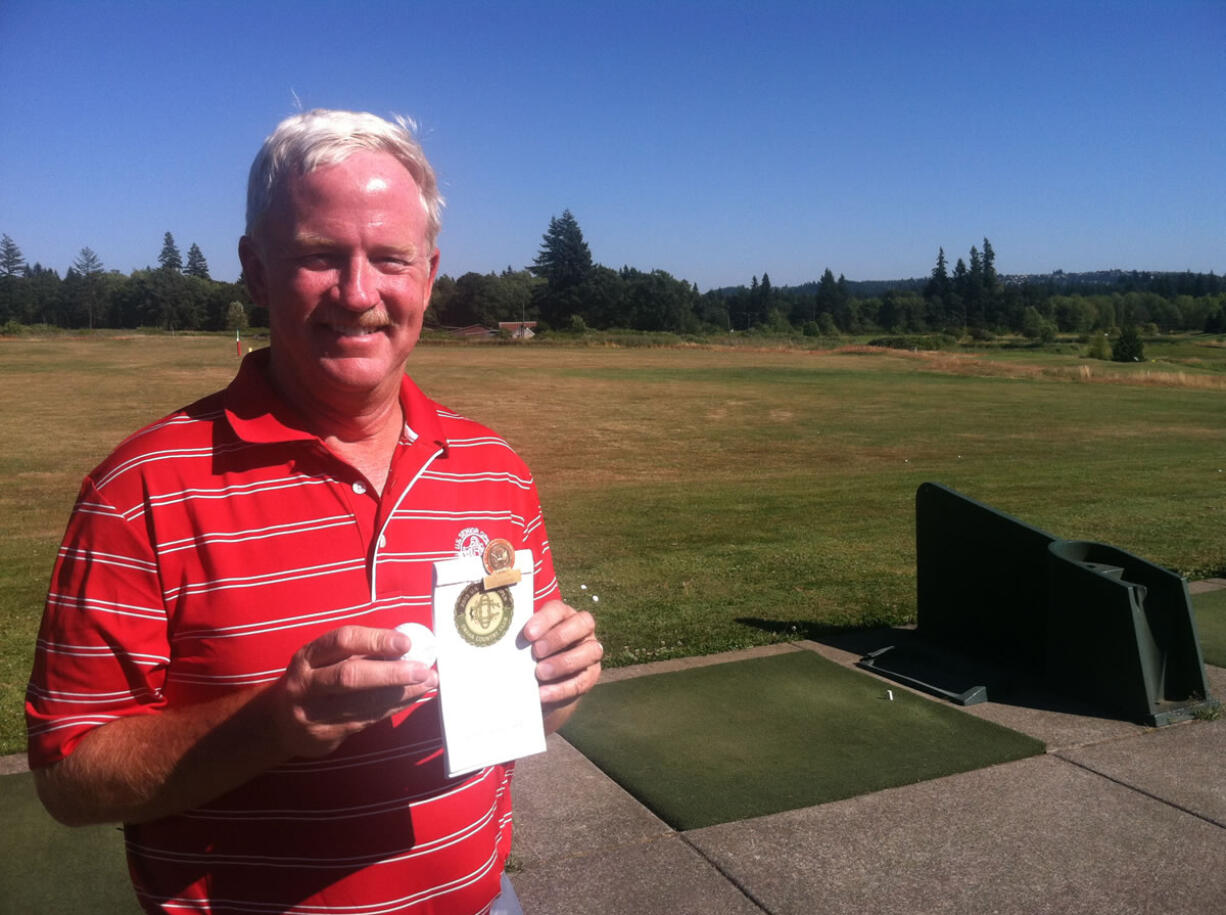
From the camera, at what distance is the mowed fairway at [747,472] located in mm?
8427

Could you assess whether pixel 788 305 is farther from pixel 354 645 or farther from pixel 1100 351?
pixel 354 645

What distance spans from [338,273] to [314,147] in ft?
0.76

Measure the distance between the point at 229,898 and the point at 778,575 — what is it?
7.69m

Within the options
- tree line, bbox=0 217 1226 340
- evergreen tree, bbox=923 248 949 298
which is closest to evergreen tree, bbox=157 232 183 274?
tree line, bbox=0 217 1226 340

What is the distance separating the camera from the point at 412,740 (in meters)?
1.99

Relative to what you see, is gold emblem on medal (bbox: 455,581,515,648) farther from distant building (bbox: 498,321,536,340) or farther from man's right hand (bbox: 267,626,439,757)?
distant building (bbox: 498,321,536,340)

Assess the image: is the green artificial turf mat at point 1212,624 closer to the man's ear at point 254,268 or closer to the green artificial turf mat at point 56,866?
the green artificial turf mat at point 56,866

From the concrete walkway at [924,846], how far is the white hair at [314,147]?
2.72 metres

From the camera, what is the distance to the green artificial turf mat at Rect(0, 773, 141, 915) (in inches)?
150

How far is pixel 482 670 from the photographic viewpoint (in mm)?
1885

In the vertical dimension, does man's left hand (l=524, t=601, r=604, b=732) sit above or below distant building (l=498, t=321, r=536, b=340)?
below

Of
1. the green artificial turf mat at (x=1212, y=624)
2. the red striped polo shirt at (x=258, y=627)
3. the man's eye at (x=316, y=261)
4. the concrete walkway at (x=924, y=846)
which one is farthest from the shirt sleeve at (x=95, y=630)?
the green artificial turf mat at (x=1212, y=624)

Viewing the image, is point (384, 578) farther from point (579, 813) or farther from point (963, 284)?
point (963, 284)

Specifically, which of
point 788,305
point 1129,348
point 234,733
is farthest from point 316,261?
point 788,305
